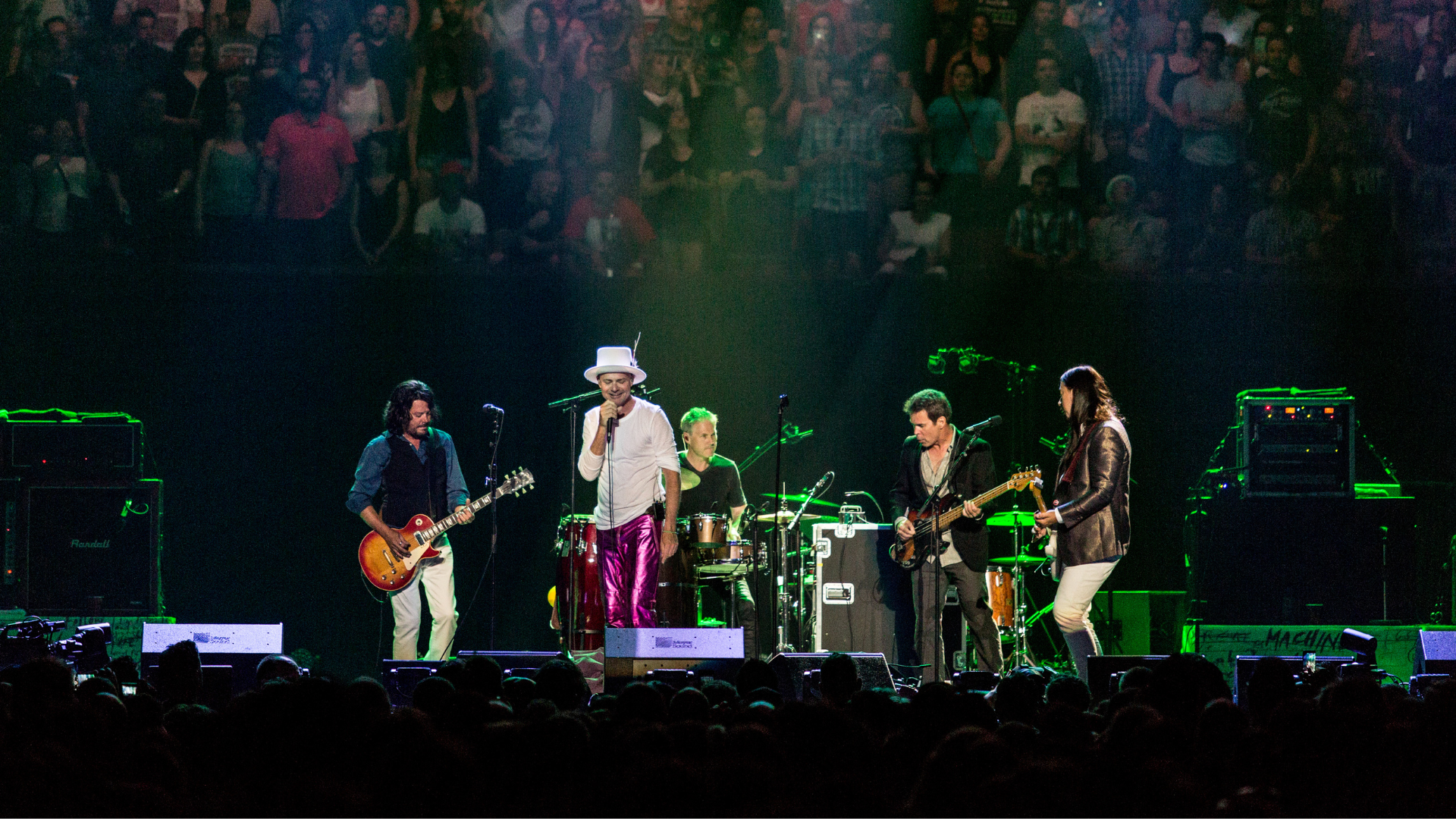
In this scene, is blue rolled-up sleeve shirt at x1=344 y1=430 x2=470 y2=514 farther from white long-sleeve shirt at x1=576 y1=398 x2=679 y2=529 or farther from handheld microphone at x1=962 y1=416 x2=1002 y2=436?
handheld microphone at x1=962 y1=416 x2=1002 y2=436

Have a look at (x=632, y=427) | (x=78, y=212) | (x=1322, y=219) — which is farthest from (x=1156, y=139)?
(x=78, y=212)

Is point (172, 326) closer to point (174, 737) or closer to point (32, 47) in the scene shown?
point (32, 47)

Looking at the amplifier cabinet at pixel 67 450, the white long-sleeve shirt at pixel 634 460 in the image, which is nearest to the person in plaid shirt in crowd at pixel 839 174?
the white long-sleeve shirt at pixel 634 460

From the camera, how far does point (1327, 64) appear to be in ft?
37.2

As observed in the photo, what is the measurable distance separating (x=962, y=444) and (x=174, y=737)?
587cm

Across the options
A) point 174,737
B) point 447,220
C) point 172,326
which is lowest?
point 174,737

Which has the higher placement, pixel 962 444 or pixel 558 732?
pixel 962 444

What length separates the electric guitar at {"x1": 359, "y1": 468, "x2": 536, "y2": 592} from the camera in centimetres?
848

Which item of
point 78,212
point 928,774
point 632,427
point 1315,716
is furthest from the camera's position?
point 78,212

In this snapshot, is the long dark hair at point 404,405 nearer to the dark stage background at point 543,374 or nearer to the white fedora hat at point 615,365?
the white fedora hat at point 615,365

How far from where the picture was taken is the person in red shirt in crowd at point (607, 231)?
1122cm

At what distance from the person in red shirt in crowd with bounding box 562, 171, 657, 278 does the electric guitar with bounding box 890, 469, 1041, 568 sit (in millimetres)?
4005

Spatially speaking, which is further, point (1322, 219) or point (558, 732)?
point (1322, 219)

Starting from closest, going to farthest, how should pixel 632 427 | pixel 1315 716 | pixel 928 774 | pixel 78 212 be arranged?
pixel 928 774, pixel 1315 716, pixel 632 427, pixel 78 212
